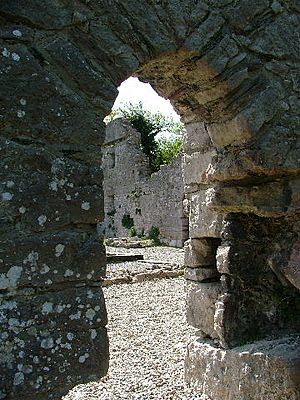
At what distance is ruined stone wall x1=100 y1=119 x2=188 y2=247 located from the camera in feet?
54.0

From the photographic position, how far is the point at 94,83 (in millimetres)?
2520

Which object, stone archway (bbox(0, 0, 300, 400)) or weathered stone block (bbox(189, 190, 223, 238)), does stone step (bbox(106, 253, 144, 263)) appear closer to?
weathered stone block (bbox(189, 190, 223, 238))

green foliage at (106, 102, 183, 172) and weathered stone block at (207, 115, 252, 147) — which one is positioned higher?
green foliage at (106, 102, 183, 172)

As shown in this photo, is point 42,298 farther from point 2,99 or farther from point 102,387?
point 102,387

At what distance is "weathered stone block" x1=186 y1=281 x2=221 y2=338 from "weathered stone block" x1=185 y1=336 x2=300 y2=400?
148mm

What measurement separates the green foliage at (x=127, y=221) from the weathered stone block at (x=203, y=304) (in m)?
16.1

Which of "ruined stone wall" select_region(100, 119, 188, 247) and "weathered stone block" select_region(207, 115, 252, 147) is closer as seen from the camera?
"weathered stone block" select_region(207, 115, 252, 147)

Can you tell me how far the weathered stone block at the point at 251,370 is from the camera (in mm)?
3336

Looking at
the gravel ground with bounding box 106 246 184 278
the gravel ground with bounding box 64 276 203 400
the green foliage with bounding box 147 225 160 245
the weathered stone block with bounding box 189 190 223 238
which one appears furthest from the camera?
the green foliage with bounding box 147 225 160 245

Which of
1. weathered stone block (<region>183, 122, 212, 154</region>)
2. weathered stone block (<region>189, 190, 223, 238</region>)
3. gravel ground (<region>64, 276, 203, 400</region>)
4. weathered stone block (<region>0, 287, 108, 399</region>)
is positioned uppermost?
weathered stone block (<region>183, 122, 212, 154</region>)

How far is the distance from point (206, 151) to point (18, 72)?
2136 millimetres

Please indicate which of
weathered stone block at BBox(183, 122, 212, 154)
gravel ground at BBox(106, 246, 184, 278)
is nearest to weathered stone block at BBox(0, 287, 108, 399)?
weathered stone block at BBox(183, 122, 212, 154)

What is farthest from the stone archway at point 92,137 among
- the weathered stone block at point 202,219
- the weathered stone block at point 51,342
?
the weathered stone block at point 202,219

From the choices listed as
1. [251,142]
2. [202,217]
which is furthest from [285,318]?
[251,142]
